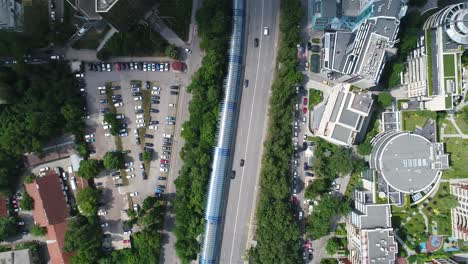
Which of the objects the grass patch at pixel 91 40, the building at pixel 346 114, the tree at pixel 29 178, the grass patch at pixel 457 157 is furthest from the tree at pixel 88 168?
the grass patch at pixel 457 157

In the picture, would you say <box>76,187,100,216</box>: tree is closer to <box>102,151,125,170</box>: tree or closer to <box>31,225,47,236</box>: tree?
<box>102,151,125,170</box>: tree

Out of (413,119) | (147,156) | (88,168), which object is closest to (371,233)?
(413,119)

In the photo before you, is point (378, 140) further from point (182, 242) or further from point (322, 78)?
point (182, 242)

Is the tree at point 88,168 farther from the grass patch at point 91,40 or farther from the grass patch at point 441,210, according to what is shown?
the grass patch at point 441,210

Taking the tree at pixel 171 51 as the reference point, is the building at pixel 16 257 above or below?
below

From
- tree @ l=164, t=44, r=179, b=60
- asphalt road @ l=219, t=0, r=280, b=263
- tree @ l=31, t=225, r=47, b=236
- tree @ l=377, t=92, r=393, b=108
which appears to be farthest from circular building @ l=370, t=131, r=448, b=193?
tree @ l=31, t=225, r=47, b=236

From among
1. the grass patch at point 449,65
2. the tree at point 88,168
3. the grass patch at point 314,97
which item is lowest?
the tree at point 88,168
